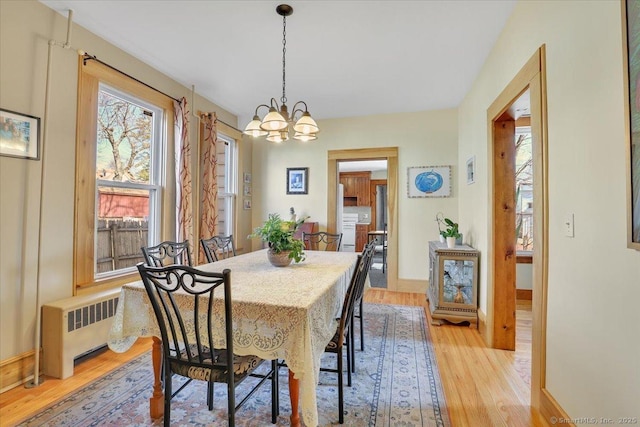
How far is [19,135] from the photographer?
1.98m

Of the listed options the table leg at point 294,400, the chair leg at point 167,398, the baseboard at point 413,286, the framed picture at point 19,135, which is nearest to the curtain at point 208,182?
the framed picture at point 19,135

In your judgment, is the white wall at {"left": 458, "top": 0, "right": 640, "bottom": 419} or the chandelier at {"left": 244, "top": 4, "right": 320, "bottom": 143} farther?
the chandelier at {"left": 244, "top": 4, "right": 320, "bottom": 143}

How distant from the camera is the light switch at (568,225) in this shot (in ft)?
4.76

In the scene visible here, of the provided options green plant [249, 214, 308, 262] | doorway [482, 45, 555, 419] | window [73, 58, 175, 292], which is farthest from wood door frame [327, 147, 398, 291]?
window [73, 58, 175, 292]

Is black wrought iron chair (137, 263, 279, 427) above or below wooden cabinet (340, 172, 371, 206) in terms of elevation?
below

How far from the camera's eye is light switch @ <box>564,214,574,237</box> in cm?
145

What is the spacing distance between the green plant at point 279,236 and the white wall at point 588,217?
158 cm

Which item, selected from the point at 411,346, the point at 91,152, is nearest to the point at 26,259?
the point at 91,152

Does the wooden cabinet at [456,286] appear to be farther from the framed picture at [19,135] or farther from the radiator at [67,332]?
the framed picture at [19,135]

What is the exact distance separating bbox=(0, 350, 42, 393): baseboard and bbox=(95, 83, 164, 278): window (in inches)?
29.0

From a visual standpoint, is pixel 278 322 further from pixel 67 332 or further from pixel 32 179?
pixel 32 179

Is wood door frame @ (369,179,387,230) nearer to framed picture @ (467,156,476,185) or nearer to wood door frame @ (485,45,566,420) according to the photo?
framed picture @ (467,156,476,185)

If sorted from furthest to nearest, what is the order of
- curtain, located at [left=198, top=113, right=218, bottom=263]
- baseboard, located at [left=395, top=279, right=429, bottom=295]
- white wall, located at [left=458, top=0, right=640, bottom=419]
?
1. baseboard, located at [left=395, top=279, right=429, bottom=295]
2. curtain, located at [left=198, top=113, right=218, bottom=263]
3. white wall, located at [left=458, top=0, right=640, bottom=419]

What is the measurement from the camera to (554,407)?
1563 millimetres
